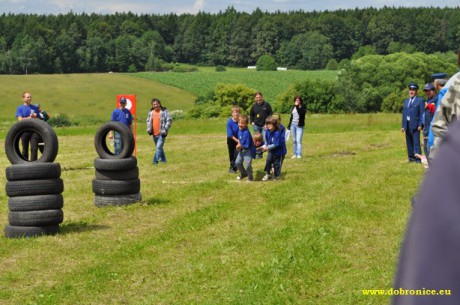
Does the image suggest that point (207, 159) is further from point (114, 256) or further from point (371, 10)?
point (371, 10)

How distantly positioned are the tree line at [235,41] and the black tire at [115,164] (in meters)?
140

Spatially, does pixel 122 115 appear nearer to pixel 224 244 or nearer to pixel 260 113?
pixel 260 113

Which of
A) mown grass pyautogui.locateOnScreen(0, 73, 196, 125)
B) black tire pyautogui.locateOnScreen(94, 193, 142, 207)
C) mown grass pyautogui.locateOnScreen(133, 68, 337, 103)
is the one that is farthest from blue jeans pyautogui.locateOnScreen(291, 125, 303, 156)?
mown grass pyautogui.locateOnScreen(133, 68, 337, 103)

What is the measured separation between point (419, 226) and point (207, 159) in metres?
23.9

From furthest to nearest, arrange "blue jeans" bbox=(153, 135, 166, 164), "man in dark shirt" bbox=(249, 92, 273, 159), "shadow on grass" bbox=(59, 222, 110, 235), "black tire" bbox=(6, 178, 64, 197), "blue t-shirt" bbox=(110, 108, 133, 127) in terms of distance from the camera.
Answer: "man in dark shirt" bbox=(249, 92, 273, 159), "blue jeans" bbox=(153, 135, 166, 164), "blue t-shirt" bbox=(110, 108, 133, 127), "shadow on grass" bbox=(59, 222, 110, 235), "black tire" bbox=(6, 178, 64, 197)

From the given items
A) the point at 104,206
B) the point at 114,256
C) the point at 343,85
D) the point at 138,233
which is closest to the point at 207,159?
the point at 104,206

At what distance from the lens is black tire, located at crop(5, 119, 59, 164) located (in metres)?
11.7

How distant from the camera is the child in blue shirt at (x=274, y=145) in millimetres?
17656

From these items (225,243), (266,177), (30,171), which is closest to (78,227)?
(30,171)

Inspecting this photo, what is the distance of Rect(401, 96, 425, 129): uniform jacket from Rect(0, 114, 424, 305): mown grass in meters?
1.04

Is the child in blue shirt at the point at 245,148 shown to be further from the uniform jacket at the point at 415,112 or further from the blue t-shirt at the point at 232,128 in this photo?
the uniform jacket at the point at 415,112

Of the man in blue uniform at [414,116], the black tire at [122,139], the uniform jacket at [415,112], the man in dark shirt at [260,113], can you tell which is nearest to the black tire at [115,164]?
the black tire at [122,139]

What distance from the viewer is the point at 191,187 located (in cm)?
1683

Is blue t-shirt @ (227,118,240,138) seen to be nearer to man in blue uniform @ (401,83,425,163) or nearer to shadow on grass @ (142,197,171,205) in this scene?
man in blue uniform @ (401,83,425,163)
